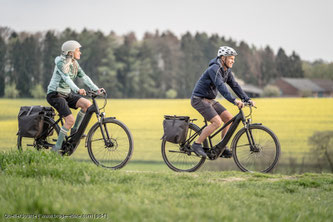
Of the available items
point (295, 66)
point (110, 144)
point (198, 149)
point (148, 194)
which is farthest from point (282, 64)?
point (148, 194)

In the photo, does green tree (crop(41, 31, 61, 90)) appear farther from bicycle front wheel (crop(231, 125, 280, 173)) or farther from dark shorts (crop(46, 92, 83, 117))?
bicycle front wheel (crop(231, 125, 280, 173))

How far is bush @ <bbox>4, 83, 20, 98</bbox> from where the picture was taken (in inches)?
746

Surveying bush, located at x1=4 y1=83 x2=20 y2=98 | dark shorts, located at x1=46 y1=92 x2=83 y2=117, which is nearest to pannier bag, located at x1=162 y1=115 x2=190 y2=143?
dark shorts, located at x1=46 y1=92 x2=83 y2=117

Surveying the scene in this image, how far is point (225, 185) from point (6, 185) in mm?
2930

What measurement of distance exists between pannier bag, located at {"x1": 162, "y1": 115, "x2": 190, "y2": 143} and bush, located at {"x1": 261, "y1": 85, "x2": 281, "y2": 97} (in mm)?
25049

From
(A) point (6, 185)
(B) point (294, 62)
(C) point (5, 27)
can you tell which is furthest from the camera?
(B) point (294, 62)

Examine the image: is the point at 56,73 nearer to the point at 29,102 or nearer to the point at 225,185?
the point at 225,185

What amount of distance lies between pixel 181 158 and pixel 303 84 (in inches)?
992

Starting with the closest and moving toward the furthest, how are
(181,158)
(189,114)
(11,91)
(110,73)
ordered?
1. (181,158)
2. (11,91)
3. (189,114)
4. (110,73)

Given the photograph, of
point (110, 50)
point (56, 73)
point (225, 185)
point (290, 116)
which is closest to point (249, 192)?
point (225, 185)

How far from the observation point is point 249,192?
589 cm

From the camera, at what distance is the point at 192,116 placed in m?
19.5

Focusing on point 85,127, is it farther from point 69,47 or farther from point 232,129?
point 232,129

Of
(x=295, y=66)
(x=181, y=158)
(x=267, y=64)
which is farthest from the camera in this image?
(x=267, y=64)
